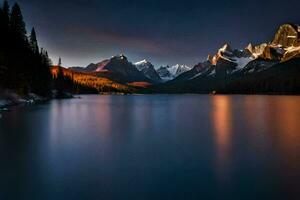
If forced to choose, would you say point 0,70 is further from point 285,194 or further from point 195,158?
point 285,194

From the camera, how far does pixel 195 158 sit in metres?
22.4

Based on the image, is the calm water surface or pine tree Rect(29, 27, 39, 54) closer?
the calm water surface

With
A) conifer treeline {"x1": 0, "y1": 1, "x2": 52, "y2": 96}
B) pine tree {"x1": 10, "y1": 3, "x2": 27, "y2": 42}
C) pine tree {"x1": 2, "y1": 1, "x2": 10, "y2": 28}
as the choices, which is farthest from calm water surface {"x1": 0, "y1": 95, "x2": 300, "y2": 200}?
pine tree {"x1": 10, "y1": 3, "x2": 27, "y2": 42}

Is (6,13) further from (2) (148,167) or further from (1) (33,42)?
(2) (148,167)

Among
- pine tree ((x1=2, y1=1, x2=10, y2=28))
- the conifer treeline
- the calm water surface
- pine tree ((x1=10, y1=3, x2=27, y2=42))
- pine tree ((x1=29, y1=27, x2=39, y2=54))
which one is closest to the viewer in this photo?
the calm water surface

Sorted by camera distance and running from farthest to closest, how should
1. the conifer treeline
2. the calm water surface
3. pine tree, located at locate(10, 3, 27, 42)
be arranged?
pine tree, located at locate(10, 3, 27, 42)
the conifer treeline
the calm water surface

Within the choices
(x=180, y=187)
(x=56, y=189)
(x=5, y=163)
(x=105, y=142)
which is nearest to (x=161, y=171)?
(x=180, y=187)

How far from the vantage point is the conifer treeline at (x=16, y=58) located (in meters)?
79.5

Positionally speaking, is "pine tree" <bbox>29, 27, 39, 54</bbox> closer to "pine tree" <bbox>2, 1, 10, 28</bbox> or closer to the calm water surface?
"pine tree" <bbox>2, 1, 10, 28</bbox>

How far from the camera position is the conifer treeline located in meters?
79.5

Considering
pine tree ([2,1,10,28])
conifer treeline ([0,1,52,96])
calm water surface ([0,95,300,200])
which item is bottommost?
calm water surface ([0,95,300,200])

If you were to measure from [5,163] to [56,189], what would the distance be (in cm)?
671

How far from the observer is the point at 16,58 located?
91.3 m

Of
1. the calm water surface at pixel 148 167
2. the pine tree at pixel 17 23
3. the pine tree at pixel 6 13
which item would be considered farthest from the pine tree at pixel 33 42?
the calm water surface at pixel 148 167
